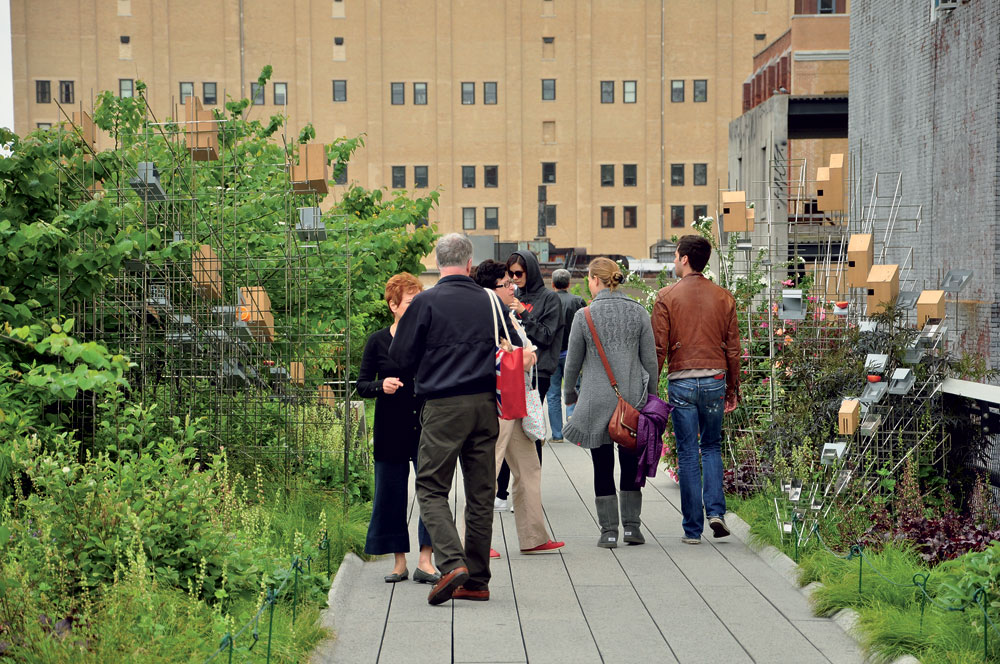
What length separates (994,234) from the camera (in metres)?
10.8

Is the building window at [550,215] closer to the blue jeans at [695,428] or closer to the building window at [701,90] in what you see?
the building window at [701,90]

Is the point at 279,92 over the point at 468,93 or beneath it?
over

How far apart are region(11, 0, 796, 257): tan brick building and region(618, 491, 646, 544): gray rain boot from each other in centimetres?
6264

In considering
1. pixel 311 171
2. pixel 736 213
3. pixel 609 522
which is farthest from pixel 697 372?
pixel 311 171

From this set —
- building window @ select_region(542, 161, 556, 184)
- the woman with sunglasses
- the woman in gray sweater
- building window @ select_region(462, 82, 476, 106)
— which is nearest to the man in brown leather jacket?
the woman in gray sweater

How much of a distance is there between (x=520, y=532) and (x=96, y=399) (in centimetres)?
305

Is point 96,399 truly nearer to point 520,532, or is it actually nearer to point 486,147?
point 520,532

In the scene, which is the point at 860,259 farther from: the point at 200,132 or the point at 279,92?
the point at 279,92

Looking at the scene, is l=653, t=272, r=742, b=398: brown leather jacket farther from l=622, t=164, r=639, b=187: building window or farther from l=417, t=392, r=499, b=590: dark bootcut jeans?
l=622, t=164, r=639, b=187: building window

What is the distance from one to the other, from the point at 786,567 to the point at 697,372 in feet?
Answer: 5.14

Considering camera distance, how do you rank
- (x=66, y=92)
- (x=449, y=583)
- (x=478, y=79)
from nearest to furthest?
(x=449, y=583)
(x=66, y=92)
(x=478, y=79)

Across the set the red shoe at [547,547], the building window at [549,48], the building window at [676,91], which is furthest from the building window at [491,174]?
the red shoe at [547,547]

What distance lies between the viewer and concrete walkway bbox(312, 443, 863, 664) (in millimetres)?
5941

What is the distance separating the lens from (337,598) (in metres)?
6.88
